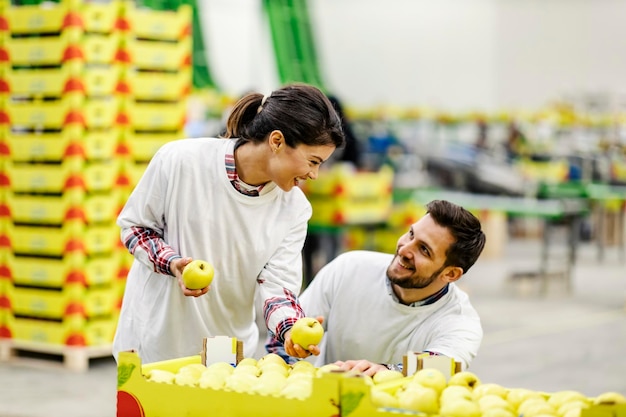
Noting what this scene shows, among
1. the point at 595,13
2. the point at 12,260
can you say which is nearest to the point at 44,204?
the point at 12,260

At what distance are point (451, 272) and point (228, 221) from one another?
2.49 ft

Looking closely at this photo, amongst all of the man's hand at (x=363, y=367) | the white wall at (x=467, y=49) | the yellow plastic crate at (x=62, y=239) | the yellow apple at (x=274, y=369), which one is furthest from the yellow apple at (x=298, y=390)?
the white wall at (x=467, y=49)

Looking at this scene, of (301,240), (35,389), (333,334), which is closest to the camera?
(301,240)

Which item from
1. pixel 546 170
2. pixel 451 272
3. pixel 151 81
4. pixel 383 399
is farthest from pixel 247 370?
pixel 546 170

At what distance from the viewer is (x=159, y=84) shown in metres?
6.81

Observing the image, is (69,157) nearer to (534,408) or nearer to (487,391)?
(487,391)

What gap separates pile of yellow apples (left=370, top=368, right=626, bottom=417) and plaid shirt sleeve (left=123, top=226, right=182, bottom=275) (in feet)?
2.53

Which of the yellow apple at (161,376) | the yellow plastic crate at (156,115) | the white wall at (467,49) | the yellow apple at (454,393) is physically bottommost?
the yellow apple at (454,393)

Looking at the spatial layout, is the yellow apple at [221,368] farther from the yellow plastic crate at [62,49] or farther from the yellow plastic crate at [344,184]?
the yellow plastic crate at [344,184]

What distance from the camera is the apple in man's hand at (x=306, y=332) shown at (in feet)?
8.89

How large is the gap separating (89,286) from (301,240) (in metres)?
3.68

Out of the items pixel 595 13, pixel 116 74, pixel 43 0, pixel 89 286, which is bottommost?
pixel 89 286

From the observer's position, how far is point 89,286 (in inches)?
258

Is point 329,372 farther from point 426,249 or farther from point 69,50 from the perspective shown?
point 69,50
